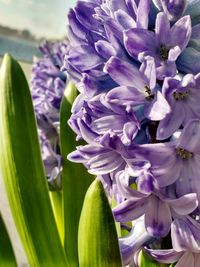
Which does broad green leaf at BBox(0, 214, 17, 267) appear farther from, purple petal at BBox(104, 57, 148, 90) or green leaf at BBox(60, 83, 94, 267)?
purple petal at BBox(104, 57, 148, 90)

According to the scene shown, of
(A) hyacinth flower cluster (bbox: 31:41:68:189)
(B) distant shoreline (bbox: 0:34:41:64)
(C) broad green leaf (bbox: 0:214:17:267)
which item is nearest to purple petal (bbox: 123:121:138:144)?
(C) broad green leaf (bbox: 0:214:17:267)

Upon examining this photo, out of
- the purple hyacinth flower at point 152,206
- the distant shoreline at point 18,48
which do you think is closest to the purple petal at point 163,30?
the purple hyacinth flower at point 152,206

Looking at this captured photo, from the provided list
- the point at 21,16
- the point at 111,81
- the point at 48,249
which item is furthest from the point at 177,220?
the point at 21,16

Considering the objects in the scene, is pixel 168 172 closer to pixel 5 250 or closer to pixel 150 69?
pixel 150 69

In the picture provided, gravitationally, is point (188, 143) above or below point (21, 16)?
below

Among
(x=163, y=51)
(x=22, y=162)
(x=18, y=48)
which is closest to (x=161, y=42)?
(x=163, y=51)

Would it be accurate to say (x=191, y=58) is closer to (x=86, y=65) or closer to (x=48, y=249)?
(x=86, y=65)

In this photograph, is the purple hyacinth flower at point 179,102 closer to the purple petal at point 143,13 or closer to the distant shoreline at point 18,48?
the purple petal at point 143,13
